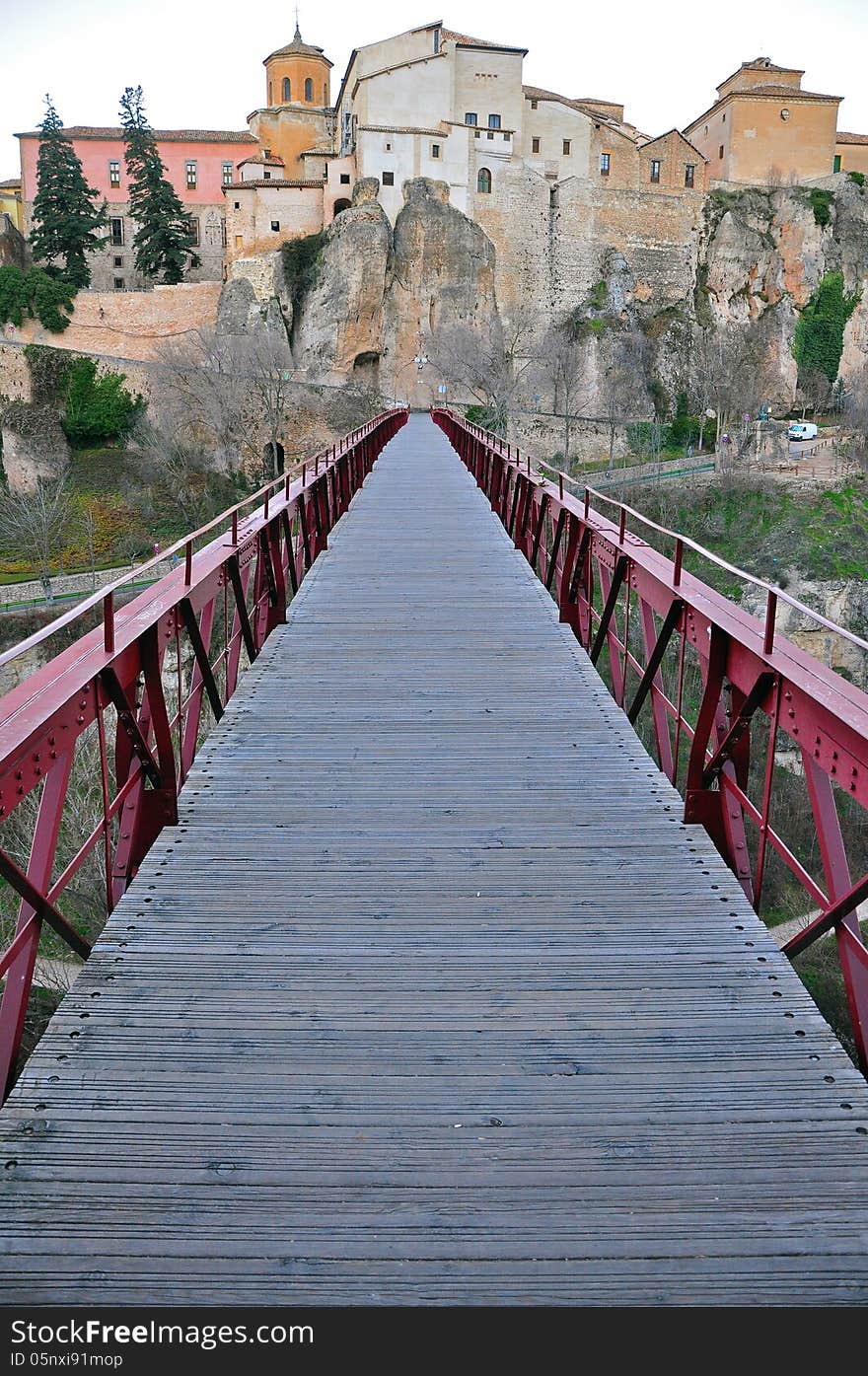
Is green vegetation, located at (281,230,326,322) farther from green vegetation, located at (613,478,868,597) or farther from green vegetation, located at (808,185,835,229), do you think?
green vegetation, located at (808,185,835,229)

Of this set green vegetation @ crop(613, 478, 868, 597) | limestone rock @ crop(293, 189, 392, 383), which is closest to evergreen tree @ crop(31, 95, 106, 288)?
limestone rock @ crop(293, 189, 392, 383)

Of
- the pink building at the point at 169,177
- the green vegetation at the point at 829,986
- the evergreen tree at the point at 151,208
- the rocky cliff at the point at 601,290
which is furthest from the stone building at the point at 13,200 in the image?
the green vegetation at the point at 829,986

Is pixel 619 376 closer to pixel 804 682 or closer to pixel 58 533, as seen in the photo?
pixel 58 533

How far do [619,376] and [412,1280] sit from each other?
58122 millimetres

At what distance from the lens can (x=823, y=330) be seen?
60.2 meters

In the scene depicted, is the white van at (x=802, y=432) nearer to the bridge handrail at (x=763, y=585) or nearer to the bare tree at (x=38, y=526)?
the bare tree at (x=38, y=526)

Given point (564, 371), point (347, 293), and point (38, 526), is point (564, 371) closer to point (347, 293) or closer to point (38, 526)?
point (347, 293)

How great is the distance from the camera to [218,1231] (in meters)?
2.44

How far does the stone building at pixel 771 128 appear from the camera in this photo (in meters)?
60.7

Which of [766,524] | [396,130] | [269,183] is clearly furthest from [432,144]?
[766,524]

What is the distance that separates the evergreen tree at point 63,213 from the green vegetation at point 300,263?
9.26 metres

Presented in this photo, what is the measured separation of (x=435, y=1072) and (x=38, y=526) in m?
39.8

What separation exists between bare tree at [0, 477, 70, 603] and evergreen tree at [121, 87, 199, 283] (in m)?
18.6
